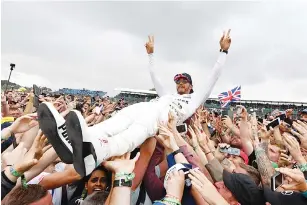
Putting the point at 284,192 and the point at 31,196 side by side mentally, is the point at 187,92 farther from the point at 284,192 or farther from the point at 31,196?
the point at 31,196

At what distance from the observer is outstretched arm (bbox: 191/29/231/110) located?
3.99 meters

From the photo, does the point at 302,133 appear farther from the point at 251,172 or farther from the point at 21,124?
the point at 21,124

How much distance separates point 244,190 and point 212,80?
6.19ft

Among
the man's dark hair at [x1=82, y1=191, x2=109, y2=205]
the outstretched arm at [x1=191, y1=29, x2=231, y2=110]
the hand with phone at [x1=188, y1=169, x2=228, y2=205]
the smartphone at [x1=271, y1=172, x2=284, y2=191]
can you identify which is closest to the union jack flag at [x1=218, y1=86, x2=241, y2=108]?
the outstretched arm at [x1=191, y1=29, x2=231, y2=110]

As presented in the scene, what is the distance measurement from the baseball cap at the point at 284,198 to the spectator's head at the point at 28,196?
5.62 feet

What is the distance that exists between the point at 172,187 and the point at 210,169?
0.89 metres

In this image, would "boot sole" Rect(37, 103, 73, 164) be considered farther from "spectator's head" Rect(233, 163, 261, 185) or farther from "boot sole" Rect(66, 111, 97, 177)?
"spectator's head" Rect(233, 163, 261, 185)

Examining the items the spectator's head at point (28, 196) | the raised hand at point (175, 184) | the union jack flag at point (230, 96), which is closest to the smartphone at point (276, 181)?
the raised hand at point (175, 184)

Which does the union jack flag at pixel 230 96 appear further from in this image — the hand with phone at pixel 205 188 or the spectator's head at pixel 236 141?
the hand with phone at pixel 205 188

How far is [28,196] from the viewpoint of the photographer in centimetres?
213

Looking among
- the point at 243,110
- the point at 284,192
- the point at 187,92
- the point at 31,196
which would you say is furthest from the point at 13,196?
the point at 243,110

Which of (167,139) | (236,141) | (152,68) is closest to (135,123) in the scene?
(167,139)

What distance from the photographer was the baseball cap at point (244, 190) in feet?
8.18

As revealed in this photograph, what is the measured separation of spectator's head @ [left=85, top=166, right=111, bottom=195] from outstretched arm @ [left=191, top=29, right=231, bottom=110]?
1.60 metres
